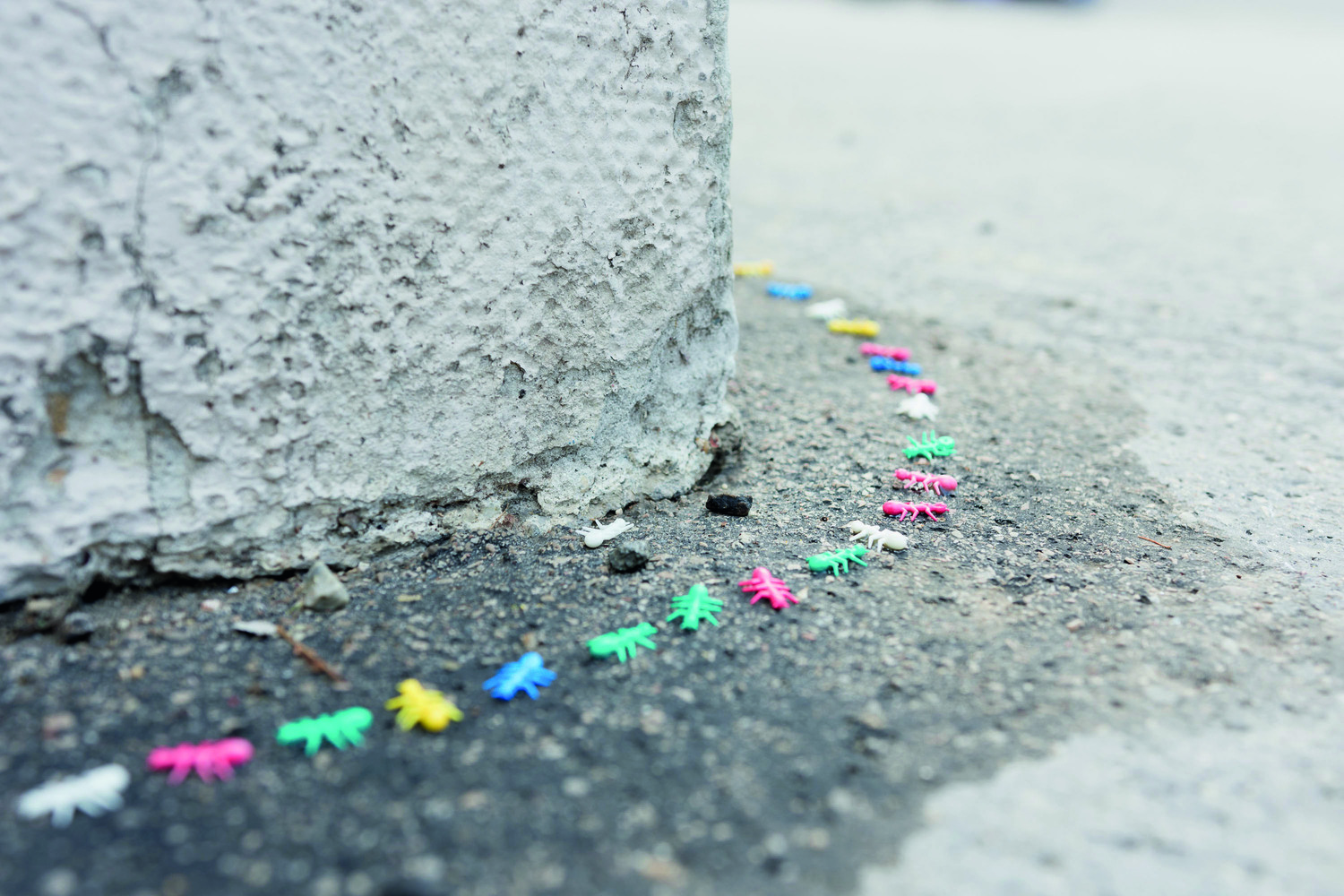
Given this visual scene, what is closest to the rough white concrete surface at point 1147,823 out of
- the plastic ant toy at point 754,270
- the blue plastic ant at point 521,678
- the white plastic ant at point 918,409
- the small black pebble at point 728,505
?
the blue plastic ant at point 521,678

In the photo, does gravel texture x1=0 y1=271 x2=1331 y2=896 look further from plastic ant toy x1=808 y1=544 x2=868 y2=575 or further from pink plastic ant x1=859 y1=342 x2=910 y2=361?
pink plastic ant x1=859 y1=342 x2=910 y2=361

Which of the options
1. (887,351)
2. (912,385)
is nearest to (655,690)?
(912,385)

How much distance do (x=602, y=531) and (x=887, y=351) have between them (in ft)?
5.60

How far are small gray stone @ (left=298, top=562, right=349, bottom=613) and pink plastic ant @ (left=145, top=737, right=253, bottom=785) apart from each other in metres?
0.40

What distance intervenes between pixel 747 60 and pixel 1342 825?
9.78m

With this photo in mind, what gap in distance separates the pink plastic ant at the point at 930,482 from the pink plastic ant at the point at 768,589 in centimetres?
67

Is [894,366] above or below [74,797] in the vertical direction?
above

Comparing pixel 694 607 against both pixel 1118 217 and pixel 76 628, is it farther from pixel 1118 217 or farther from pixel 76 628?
pixel 1118 217

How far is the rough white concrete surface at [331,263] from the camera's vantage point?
1.67m

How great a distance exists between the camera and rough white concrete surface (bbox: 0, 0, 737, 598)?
1672mm

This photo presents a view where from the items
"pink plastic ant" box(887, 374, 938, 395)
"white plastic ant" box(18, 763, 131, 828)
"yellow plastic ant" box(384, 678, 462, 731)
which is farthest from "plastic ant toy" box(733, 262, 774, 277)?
"white plastic ant" box(18, 763, 131, 828)

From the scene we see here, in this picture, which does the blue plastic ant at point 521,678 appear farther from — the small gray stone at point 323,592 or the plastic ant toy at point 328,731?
the small gray stone at point 323,592

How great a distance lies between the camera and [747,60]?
10.1m

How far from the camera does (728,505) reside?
2.46 meters
